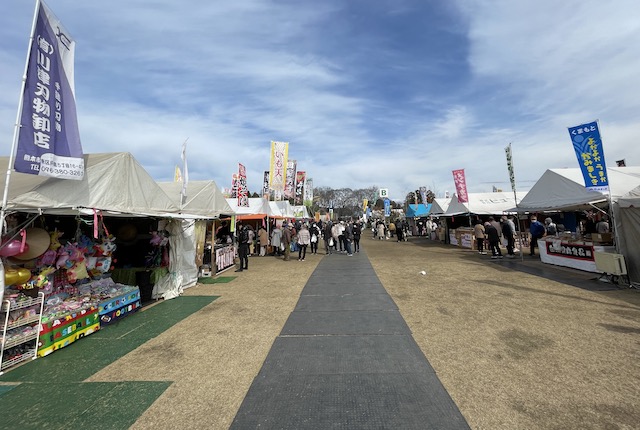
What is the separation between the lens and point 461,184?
17625 millimetres

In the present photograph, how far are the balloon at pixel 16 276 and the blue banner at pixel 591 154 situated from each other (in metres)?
12.8

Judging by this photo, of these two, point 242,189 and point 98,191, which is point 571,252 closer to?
point 98,191

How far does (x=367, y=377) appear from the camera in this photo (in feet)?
11.0

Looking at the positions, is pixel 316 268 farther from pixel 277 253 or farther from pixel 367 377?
pixel 367 377

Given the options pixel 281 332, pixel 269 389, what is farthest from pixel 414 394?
pixel 281 332

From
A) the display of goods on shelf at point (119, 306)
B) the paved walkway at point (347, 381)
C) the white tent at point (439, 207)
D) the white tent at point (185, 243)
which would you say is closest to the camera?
the paved walkway at point (347, 381)

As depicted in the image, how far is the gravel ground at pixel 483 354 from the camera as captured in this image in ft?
9.05

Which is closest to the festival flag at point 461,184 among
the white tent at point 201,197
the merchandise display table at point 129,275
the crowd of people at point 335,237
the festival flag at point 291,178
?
the crowd of people at point 335,237

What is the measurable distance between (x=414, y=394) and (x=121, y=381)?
351cm

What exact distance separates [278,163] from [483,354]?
14161 mm

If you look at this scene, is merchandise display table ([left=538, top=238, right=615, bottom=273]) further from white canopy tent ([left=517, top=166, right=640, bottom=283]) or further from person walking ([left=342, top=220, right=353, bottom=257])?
person walking ([left=342, top=220, right=353, bottom=257])

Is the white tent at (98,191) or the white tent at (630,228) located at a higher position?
the white tent at (98,191)

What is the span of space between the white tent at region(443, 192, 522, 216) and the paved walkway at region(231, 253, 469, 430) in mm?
15269

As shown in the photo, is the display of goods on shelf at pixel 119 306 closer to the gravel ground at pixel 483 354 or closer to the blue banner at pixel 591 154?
the gravel ground at pixel 483 354
